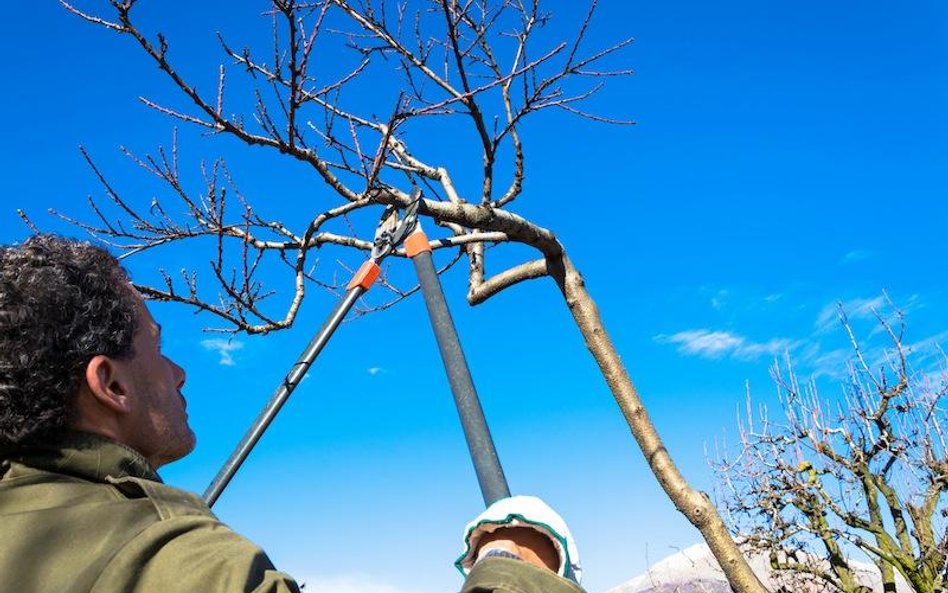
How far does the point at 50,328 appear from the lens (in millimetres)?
1258

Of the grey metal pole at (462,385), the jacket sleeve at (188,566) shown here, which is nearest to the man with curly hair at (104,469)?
the jacket sleeve at (188,566)

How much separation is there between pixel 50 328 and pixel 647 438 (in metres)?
3.10

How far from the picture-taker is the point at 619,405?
4.02m

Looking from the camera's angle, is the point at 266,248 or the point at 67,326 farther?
the point at 266,248

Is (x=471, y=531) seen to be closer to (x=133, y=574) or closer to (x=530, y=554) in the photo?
(x=530, y=554)

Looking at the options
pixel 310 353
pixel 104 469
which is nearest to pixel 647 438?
pixel 310 353

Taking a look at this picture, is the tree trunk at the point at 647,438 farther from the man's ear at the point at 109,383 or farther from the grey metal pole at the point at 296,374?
the man's ear at the point at 109,383

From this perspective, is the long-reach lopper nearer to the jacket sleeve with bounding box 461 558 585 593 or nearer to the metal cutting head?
the metal cutting head

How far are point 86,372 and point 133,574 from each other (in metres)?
0.41

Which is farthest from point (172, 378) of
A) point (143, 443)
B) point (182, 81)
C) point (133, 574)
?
point (182, 81)

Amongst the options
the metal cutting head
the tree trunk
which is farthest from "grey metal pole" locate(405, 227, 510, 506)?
the tree trunk

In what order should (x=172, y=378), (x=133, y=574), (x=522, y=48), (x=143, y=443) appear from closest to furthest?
(x=133, y=574) → (x=143, y=443) → (x=172, y=378) → (x=522, y=48)

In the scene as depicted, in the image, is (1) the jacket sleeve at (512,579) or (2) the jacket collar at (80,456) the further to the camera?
(2) the jacket collar at (80,456)

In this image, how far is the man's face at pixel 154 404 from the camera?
1.34m
